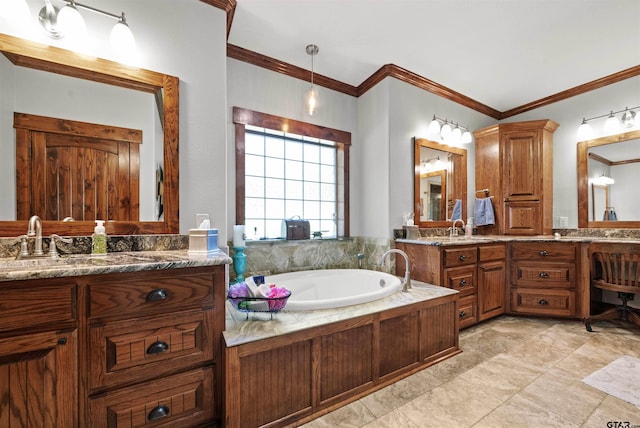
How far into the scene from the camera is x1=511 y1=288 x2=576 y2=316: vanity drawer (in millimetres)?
2598

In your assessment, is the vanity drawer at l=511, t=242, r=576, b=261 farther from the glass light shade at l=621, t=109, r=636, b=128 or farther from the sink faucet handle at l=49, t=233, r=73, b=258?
the sink faucet handle at l=49, t=233, r=73, b=258

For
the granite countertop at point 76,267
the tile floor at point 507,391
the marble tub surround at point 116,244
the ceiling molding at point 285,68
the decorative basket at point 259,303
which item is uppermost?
the ceiling molding at point 285,68

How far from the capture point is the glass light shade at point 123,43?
1479mm

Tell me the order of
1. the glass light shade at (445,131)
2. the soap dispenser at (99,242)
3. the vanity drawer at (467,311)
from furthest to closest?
1. the glass light shade at (445,131)
2. the vanity drawer at (467,311)
3. the soap dispenser at (99,242)

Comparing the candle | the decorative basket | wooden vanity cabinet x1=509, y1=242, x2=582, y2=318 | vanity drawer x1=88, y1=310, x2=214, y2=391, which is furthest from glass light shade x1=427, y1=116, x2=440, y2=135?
vanity drawer x1=88, y1=310, x2=214, y2=391

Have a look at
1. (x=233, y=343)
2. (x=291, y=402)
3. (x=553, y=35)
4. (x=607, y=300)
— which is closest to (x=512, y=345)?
(x=607, y=300)

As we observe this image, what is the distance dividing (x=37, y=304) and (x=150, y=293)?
1.14ft

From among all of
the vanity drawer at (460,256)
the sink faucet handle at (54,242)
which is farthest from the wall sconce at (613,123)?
the sink faucet handle at (54,242)

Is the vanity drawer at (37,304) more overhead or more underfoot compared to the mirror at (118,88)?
more underfoot

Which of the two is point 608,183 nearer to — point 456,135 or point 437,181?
point 456,135

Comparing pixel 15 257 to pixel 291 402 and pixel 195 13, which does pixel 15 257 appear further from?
pixel 195 13

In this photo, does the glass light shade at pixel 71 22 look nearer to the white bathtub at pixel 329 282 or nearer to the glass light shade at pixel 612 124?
the white bathtub at pixel 329 282

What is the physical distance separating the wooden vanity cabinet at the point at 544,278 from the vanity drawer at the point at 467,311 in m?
0.59

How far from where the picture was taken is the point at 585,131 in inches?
118
